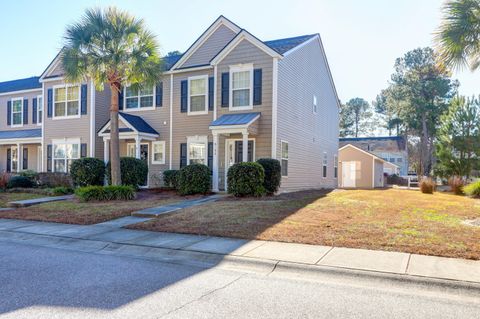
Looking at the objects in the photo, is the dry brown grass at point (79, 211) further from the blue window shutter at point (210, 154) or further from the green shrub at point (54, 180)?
the green shrub at point (54, 180)

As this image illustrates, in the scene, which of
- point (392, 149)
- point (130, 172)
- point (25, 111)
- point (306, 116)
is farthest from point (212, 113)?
point (392, 149)

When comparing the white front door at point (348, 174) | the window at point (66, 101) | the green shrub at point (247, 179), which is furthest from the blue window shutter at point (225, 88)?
the white front door at point (348, 174)

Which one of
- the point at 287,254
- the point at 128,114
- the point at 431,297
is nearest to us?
the point at 431,297

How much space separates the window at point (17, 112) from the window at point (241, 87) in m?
15.5

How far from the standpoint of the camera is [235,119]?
661 inches

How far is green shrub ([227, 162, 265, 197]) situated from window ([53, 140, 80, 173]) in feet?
36.3

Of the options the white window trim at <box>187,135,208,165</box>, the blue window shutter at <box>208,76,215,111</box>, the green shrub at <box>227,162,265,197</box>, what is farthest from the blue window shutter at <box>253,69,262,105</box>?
the green shrub at <box>227,162,265,197</box>

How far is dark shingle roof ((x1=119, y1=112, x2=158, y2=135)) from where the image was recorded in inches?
750

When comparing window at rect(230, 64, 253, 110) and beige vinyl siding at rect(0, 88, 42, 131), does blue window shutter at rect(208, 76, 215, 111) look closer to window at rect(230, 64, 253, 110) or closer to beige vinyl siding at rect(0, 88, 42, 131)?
window at rect(230, 64, 253, 110)

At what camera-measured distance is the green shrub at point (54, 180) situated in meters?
19.7

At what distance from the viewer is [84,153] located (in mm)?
21281

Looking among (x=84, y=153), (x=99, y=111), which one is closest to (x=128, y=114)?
(x=99, y=111)

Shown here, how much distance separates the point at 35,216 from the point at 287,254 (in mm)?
8403

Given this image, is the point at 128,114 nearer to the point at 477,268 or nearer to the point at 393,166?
the point at 477,268
